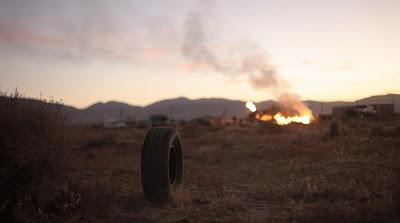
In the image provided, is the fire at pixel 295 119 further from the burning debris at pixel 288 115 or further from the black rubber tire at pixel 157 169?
the black rubber tire at pixel 157 169

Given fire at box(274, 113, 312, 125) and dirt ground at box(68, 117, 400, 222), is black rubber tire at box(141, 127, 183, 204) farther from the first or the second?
fire at box(274, 113, 312, 125)

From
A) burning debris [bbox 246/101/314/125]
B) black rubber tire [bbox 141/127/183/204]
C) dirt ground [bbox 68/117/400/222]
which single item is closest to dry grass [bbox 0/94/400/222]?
dirt ground [bbox 68/117/400/222]

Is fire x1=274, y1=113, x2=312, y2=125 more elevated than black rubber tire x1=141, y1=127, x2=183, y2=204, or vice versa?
fire x1=274, y1=113, x2=312, y2=125

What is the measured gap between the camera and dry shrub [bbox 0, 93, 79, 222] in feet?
27.9

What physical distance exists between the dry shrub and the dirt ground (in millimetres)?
584

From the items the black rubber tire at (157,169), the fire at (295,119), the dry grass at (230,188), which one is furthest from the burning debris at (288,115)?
the black rubber tire at (157,169)

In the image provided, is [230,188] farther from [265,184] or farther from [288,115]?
[288,115]

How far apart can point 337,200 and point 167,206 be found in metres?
3.42

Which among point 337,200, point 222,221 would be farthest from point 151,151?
point 337,200

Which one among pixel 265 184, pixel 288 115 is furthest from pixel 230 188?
pixel 288 115

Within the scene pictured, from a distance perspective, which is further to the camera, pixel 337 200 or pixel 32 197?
pixel 337 200

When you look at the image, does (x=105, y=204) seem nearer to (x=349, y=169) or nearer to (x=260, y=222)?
(x=260, y=222)

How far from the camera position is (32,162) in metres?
9.13

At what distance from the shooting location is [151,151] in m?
11.3
